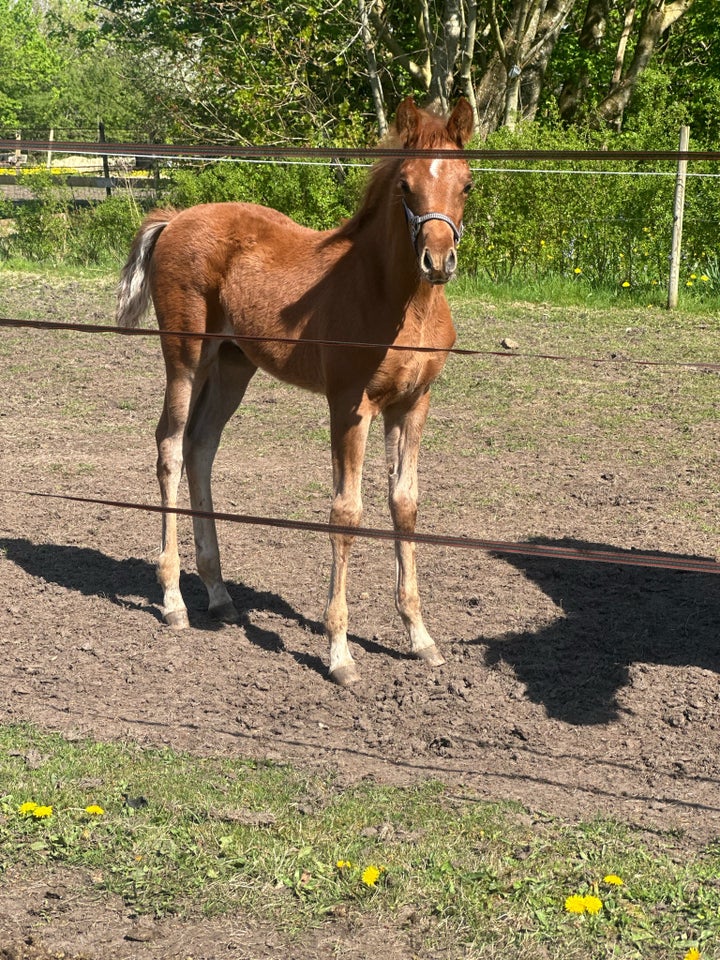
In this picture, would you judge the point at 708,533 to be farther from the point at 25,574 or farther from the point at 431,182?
the point at 25,574

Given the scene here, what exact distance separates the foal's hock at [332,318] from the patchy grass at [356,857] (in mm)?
1090

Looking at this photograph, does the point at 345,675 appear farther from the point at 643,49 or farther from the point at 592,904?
the point at 643,49

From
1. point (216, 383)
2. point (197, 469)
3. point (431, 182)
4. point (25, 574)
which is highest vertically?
point (431, 182)

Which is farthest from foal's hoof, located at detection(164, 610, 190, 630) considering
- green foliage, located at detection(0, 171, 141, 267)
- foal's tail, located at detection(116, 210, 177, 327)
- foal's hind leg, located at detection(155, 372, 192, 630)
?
green foliage, located at detection(0, 171, 141, 267)

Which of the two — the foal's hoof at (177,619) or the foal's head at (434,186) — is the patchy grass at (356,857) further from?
the foal's head at (434,186)

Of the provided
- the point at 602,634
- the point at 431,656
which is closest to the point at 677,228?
the point at 602,634

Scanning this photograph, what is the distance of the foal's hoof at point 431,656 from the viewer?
4.99 meters

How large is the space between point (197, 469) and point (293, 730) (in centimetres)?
188

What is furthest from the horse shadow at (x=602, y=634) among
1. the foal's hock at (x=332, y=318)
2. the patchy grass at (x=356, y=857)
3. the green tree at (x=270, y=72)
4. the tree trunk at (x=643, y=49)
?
the tree trunk at (x=643, y=49)

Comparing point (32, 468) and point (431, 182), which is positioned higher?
point (431, 182)

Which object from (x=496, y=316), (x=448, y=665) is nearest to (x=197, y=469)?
(x=448, y=665)

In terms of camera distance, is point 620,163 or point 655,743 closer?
point 655,743

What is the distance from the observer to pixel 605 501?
713 centimetres

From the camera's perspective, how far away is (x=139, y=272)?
239 inches
